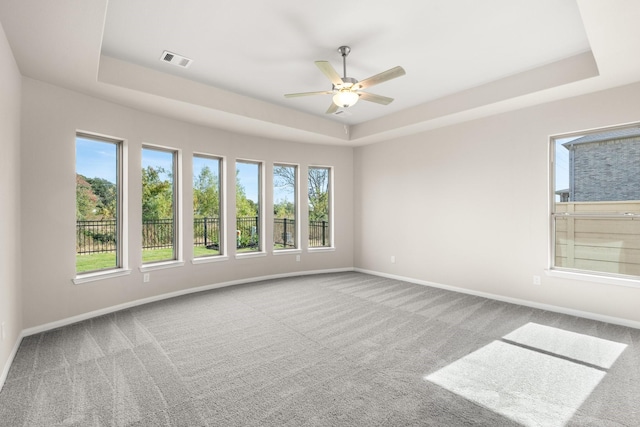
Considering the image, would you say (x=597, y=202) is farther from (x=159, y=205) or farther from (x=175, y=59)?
(x=159, y=205)

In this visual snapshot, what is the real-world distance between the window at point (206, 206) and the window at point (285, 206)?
3.69 feet

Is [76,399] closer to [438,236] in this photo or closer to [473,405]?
[473,405]

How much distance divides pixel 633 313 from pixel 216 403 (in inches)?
173

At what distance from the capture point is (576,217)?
397cm

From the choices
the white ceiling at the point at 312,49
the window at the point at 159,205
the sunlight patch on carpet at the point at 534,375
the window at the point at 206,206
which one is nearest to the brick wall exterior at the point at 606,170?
the white ceiling at the point at 312,49

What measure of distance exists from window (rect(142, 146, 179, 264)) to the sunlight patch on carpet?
400 cm

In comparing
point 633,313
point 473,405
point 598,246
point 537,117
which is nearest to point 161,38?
point 473,405

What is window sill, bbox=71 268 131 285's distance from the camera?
144 inches

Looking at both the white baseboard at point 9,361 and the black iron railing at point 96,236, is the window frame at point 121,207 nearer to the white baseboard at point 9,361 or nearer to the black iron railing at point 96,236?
the black iron railing at point 96,236

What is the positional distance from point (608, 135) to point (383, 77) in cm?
294

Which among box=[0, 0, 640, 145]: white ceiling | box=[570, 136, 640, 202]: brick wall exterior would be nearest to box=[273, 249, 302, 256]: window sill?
box=[0, 0, 640, 145]: white ceiling

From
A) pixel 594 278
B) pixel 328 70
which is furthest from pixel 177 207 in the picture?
pixel 594 278

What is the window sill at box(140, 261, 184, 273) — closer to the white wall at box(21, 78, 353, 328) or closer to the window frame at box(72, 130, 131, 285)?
the white wall at box(21, 78, 353, 328)

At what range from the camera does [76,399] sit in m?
2.16
